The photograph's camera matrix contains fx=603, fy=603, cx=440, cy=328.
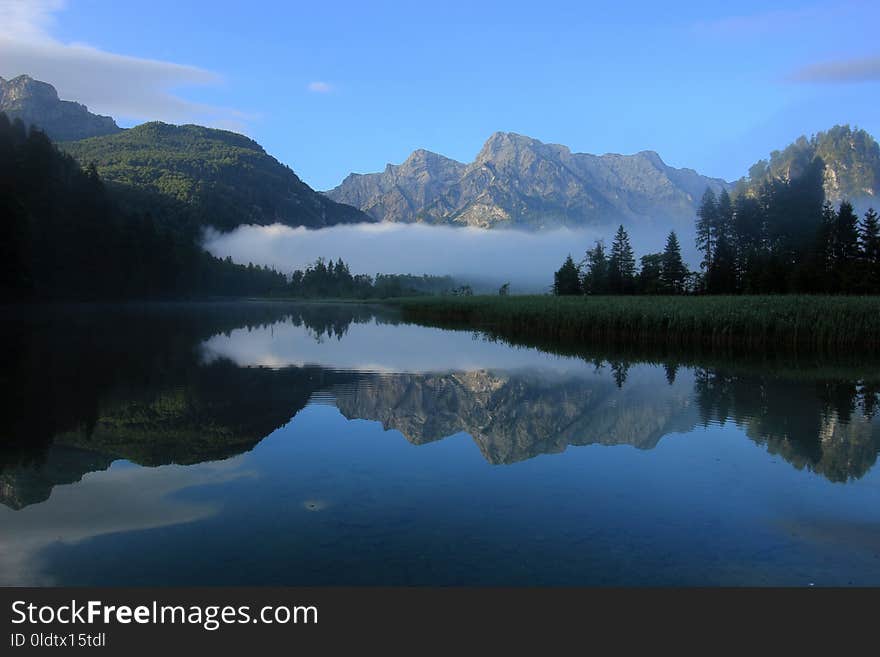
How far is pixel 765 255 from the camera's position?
7669cm

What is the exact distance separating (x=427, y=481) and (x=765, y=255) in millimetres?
79906

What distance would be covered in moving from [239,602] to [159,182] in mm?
184918

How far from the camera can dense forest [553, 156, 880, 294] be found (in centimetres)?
6412

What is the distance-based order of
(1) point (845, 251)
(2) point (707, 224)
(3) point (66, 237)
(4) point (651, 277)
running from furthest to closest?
(2) point (707, 224)
(4) point (651, 277)
(3) point (66, 237)
(1) point (845, 251)

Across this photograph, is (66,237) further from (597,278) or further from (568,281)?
(597,278)

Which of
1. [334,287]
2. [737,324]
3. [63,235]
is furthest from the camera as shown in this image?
[334,287]

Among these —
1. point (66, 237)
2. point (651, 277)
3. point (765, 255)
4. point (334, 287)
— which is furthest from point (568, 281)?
point (334, 287)

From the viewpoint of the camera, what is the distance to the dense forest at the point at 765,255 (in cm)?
6412

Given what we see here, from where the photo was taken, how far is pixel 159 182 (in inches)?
6624

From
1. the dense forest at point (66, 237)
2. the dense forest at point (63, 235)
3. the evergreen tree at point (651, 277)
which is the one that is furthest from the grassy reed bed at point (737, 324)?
the dense forest at point (66, 237)

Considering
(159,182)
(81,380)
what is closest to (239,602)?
(81,380)

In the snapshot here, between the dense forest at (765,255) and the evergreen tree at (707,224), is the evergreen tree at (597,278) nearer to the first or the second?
the dense forest at (765,255)

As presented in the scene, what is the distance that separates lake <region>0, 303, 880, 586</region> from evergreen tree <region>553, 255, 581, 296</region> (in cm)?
6863

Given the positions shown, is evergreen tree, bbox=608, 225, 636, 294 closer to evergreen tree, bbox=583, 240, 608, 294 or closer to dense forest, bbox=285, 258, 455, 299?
evergreen tree, bbox=583, 240, 608, 294
